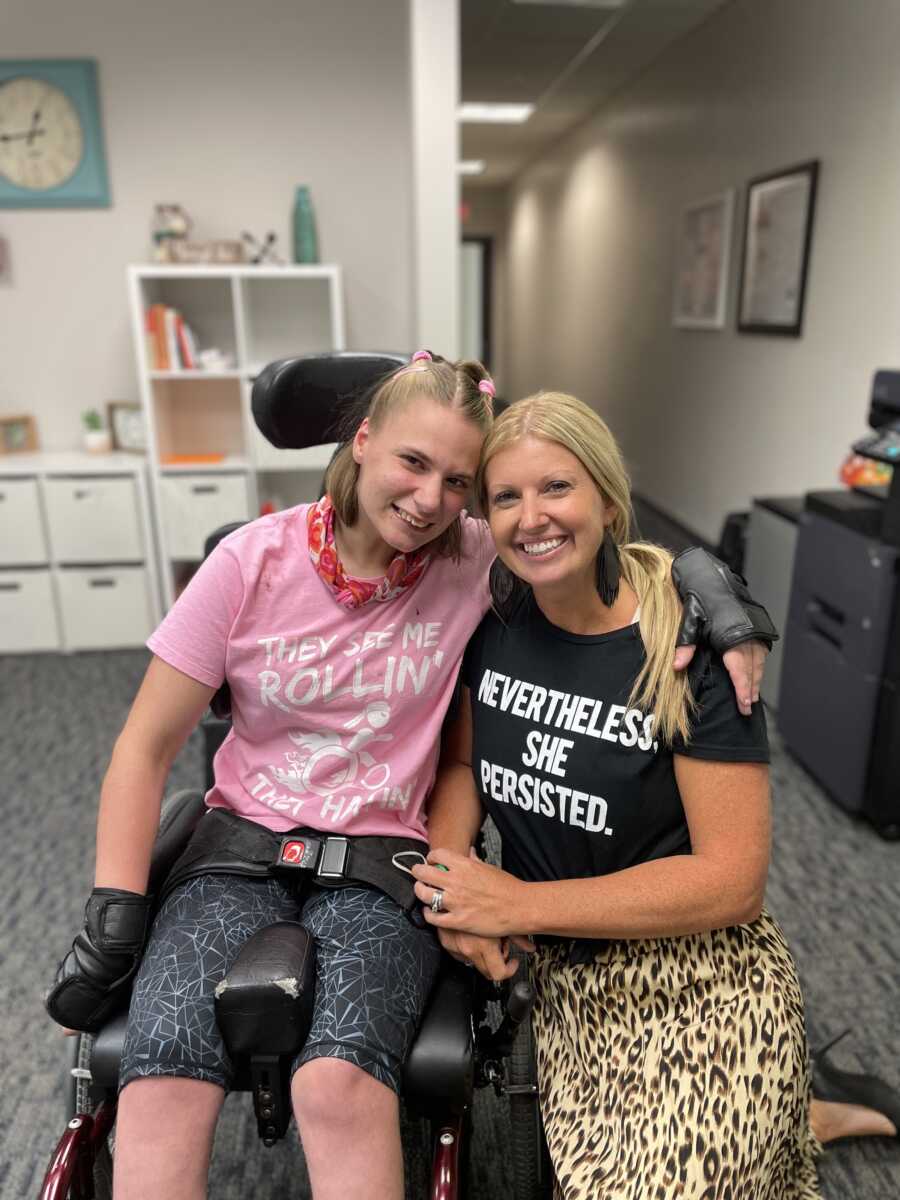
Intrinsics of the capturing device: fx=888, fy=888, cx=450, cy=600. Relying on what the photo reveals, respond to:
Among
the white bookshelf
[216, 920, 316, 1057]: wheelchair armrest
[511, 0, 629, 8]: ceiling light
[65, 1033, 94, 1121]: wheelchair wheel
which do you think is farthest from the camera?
[511, 0, 629, 8]: ceiling light

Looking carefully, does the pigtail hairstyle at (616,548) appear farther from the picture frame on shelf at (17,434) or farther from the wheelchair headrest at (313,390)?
the picture frame on shelf at (17,434)

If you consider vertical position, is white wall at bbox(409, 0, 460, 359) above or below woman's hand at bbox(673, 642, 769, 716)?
above

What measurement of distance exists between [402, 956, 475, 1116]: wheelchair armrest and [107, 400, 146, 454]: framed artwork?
10.1ft

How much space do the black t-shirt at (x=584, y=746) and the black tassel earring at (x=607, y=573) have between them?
5cm

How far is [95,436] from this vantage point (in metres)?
3.64

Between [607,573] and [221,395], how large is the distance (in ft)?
9.85

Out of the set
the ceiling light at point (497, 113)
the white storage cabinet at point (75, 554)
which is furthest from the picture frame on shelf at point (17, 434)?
the ceiling light at point (497, 113)

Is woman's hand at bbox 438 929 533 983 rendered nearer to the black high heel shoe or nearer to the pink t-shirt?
the pink t-shirt

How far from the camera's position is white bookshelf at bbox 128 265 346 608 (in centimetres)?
331

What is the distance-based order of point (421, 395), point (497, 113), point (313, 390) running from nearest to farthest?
point (421, 395) → point (313, 390) → point (497, 113)

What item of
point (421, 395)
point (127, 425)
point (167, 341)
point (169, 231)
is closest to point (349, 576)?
point (421, 395)

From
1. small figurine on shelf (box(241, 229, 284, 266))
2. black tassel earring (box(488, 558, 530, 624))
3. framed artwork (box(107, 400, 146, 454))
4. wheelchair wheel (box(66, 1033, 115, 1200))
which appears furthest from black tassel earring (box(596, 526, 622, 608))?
framed artwork (box(107, 400, 146, 454))

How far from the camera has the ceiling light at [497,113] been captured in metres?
6.50

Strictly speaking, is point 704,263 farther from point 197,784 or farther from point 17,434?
point 197,784
